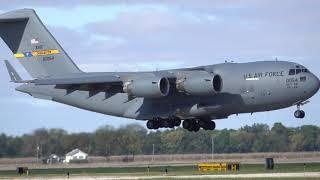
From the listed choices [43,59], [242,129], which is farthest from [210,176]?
[242,129]

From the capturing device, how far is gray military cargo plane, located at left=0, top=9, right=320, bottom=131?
52.2m

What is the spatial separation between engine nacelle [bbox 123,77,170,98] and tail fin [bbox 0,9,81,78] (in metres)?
6.21

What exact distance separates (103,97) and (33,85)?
4006 mm

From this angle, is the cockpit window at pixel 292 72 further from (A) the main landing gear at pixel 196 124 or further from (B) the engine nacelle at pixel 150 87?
(B) the engine nacelle at pixel 150 87

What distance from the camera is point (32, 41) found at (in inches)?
2317

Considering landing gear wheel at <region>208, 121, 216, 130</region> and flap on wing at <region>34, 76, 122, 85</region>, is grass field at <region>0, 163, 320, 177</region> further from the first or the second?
flap on wing at <region>34, 76, 122, 85</region>

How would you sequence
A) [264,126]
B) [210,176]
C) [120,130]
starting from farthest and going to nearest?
1. [264,126]
2. [120,130]
3. [210,176]

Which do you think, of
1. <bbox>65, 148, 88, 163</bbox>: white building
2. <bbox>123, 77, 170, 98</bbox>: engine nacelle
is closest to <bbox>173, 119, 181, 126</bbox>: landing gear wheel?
<bbox>123, 77, 170, 98</bbox>: engine nacelle

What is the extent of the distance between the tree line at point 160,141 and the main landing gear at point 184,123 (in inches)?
311

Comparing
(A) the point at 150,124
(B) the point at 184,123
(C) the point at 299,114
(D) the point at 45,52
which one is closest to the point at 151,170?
(A) the point at 150,124

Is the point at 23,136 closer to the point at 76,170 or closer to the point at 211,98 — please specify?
the point at 76,170

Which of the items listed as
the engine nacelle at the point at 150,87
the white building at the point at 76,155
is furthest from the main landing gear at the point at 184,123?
the white building at the point at 76,155

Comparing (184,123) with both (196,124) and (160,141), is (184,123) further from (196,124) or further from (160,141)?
(160,141)

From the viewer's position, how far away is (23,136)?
221 feet
